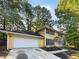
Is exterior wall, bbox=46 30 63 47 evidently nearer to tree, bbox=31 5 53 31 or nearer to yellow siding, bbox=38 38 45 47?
yellow siding, bbox=38 38 45 47

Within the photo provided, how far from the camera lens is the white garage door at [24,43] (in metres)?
23.0

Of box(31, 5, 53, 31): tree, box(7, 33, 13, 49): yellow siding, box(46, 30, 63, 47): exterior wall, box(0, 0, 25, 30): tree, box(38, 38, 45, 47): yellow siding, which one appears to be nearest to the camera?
box(7, 33, 13, 49): yellow siding

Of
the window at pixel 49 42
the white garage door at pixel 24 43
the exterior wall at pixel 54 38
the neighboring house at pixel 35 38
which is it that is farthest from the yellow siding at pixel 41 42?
the exterior wall at pixel 54 38

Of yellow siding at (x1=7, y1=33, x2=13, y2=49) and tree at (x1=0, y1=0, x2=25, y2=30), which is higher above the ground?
tree at (x1=0, y1=0, x2=25, y2=30)

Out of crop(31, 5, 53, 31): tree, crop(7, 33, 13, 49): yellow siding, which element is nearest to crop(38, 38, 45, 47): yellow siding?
crop(7, 33, 13, 49): yellow siding

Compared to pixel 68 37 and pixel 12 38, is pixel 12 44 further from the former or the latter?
pixel 68 37

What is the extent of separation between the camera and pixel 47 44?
3070 cm

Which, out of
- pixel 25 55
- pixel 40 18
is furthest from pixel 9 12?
pixel 40 18

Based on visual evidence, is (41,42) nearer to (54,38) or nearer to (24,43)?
(54,38)

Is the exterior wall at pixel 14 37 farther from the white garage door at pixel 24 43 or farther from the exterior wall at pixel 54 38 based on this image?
the exterior wall at pixel 54 38

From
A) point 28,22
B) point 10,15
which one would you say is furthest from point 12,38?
point 28,22

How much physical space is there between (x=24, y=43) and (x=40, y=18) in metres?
21.2

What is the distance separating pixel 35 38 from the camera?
28.0 metres

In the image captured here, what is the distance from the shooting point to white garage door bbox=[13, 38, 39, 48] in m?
23.0
